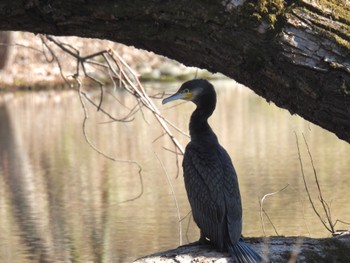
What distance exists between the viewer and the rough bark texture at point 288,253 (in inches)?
177

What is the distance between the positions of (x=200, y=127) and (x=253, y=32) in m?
0.99

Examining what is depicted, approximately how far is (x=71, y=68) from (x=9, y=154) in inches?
318

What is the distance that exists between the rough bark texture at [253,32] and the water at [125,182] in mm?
1924

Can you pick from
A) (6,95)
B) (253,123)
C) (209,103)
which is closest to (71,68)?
(6,95)

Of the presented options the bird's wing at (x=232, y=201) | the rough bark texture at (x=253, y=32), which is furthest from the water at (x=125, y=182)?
the rough bark texture at (x=253, y=32)

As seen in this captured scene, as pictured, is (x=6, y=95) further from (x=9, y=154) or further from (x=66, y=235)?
(x=66, y=235)

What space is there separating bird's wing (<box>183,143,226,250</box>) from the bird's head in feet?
0.91

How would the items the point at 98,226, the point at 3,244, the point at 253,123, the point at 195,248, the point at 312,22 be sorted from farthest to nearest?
the point at 253,123 < the point at 98,226 < the point at 3,244 < the point at 195,248 < the point at 312,22

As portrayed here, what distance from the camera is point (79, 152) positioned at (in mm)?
11922

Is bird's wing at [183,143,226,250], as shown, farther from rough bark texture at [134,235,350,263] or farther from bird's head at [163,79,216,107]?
bird's head at [163,79,216,107]

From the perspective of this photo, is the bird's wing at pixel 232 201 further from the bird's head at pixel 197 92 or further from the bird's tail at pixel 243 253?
the bird's head at pixel 197 92

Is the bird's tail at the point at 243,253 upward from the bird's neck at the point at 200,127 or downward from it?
downward

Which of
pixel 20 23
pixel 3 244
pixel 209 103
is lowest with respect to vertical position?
pixel 3 244

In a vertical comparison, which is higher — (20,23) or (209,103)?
(20,23)
